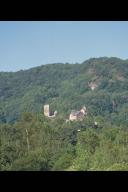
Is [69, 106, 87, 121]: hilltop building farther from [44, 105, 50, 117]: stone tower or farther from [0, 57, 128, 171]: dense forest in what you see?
[44, 105, 50, 117]: stone tower

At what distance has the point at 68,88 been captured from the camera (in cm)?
4666

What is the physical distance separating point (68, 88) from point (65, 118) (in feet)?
22.0

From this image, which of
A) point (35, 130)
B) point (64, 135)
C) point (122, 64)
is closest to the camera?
point (35, 130)

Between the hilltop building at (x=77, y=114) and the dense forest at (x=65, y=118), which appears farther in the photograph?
the hilltop building at (x=77, y=114)

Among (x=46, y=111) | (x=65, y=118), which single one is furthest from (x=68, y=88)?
(x=46, y=111)

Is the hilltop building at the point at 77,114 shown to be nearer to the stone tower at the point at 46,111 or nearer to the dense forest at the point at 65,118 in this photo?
the dense forest at the point at 65,118

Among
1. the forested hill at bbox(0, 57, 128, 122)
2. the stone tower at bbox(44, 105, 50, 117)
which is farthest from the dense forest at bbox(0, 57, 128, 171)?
the stone tower at bbox(44, 105, 50, 117)

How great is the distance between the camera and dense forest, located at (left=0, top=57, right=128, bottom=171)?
18.2m

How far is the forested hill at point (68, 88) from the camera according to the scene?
40.8m

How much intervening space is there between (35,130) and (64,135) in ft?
13.1

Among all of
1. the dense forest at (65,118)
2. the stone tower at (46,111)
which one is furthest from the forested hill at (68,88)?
the stone tower at (46,111)
